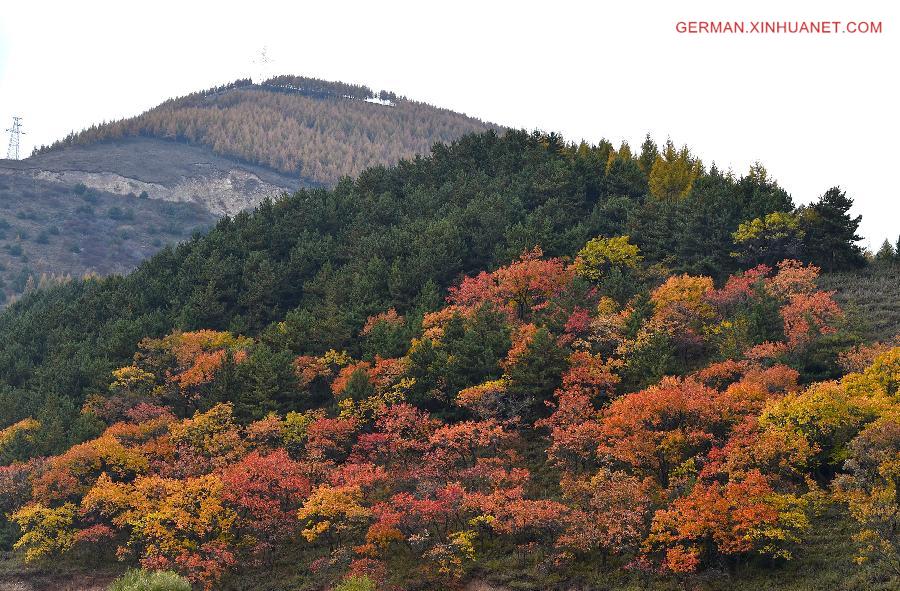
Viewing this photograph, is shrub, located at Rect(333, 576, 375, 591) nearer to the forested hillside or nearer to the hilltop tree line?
the forested hillside

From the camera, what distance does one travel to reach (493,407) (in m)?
63.2

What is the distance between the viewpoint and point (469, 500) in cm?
5069

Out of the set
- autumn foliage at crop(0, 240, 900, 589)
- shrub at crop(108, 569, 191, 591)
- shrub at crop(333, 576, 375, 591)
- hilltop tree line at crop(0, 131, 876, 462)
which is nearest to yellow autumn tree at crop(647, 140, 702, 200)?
hilltop tree line at crop(0, 131, 876, 462)

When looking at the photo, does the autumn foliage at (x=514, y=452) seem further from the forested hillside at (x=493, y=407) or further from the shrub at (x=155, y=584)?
the shrub at (x=155, y=584)

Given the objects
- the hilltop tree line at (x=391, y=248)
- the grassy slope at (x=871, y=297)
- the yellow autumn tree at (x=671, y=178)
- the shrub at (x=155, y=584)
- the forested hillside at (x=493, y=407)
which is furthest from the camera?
the yellow autumn tree at (x=671, y=178)

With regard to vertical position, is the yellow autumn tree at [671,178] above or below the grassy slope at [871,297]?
above

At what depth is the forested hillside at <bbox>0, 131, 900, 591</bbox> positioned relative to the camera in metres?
45.3

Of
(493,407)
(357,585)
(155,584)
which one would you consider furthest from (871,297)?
(155,584)

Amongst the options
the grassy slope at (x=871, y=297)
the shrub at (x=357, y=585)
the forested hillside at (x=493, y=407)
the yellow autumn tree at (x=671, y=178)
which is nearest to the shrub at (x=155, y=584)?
the shrub at (x=357, y=585)

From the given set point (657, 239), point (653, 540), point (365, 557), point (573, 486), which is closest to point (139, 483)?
point (365, 557)

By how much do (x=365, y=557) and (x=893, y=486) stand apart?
99.2ft

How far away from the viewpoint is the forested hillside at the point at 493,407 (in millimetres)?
45344

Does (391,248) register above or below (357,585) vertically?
above

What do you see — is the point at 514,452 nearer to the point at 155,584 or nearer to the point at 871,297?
the point at 155,584
